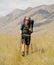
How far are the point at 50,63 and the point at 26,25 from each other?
13.3 feet

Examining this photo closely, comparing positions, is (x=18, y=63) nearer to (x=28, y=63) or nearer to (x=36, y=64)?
(x=28, y=63)

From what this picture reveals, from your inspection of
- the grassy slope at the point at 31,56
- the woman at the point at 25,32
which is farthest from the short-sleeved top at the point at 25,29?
the grassy slope at the point at 31,56

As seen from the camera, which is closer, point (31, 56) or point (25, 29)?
point (31, 56)

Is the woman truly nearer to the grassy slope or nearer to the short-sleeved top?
the short-sleeved top

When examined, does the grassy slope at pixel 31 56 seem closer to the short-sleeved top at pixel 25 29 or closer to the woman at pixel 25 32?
the woman at pixel 25 32

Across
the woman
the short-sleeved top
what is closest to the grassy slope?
the woman

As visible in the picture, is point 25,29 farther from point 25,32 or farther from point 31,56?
point 31,56

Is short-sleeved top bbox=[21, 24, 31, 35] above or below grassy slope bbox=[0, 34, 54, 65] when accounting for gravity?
above

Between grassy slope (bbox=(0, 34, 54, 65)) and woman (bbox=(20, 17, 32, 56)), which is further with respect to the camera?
woman (bbox=(20, 17, 32, 56))

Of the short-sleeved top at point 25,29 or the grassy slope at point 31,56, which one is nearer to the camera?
the grassy slope at point 31,56

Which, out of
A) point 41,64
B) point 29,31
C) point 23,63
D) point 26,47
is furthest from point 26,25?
point 41,64

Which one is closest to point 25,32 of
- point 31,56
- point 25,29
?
point 25,29

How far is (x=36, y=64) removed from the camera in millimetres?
8633

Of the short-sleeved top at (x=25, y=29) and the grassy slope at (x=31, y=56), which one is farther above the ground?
the short-sleeved top at (x=25, y=29)
